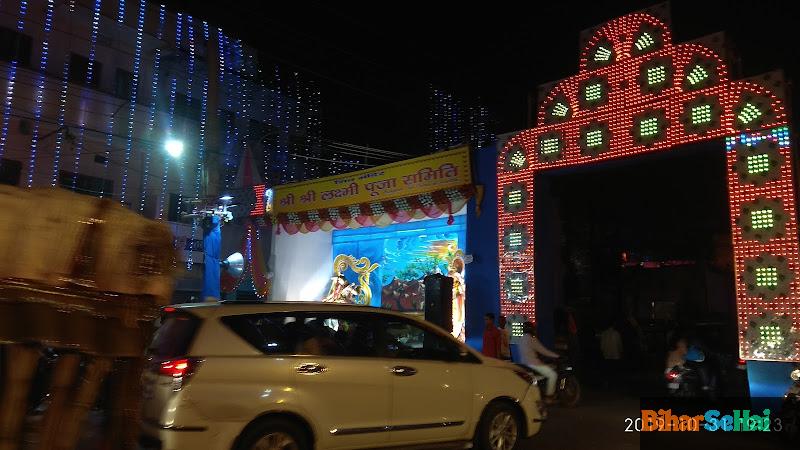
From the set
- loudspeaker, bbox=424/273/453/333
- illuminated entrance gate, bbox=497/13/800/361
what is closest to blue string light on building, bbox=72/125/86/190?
loudspeaker, bbox=424/273/453/333

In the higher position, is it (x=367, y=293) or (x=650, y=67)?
(x=650, y=67)

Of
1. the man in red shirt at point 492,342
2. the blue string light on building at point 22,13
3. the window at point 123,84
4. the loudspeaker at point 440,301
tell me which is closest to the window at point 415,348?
the man in red shirt at point 492,342

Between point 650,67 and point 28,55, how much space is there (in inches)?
893

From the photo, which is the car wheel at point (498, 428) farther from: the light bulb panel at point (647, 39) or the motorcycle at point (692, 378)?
the light bulb panel at point (647, 39)

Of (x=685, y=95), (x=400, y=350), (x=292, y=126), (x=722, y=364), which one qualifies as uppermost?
(x=292, y=126)

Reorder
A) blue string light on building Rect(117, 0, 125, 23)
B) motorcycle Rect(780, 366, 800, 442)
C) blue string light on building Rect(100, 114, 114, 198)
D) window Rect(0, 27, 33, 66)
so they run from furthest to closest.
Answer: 1. blue string light on building Rect(117, 0, 125, 23)
2. blue string light on building Rect(100, 114, 114, 198)
3. window Rect(0, 27, 33, 66)
4. motorcycle Rect(780, 366, 800, 442)

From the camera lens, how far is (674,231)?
19.6 metres

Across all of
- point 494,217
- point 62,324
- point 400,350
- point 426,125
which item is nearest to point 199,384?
point 62,324

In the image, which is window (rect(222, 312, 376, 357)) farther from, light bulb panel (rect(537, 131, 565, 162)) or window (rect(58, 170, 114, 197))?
window (rect(58, 170, 114, 197))

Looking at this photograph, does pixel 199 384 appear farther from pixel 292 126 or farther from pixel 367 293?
pixel 292 126

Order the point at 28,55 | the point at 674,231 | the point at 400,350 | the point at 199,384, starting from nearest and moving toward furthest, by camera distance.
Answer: the point at 199,384
the point at 400,350
the point at 674,231
the point at 28,55

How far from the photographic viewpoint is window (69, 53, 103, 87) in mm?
24406

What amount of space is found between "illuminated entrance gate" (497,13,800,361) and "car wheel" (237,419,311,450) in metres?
7.51

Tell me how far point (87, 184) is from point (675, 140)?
74.3ft
